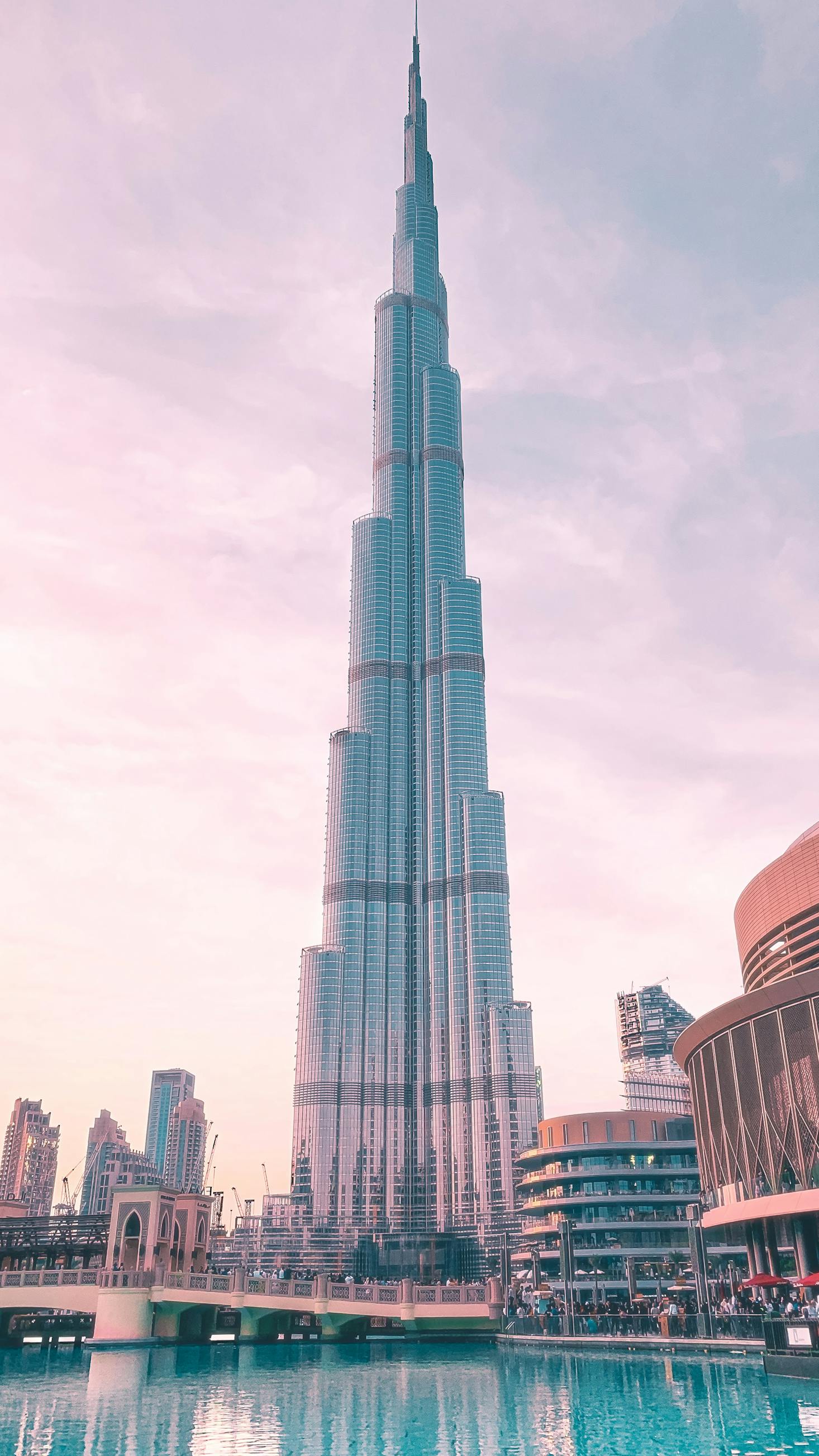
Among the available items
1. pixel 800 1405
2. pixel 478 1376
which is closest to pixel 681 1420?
pixel 800 1405

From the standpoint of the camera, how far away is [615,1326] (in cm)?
8344

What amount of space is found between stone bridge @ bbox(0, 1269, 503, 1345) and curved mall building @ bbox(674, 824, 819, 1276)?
2751 centimetres

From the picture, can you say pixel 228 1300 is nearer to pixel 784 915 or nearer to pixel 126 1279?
pixel 126 1279

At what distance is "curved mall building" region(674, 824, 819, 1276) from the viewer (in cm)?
7875

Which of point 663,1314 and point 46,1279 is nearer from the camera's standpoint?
point 663,1314

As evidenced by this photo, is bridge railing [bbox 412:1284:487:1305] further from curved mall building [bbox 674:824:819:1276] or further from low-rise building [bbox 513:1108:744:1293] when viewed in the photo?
low-rise building [bbox 513:1108:744:1293]

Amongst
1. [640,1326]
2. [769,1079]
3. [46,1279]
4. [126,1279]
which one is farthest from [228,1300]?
[769,1079]

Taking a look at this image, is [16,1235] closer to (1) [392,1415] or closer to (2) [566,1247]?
(2) [566,1247]

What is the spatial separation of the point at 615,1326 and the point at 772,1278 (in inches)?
575

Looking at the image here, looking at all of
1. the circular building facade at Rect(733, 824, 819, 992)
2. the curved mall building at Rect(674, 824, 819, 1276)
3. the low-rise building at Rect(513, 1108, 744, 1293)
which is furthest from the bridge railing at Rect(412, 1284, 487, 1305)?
the low-rise building at Rect(513, 1108, 744, 1293)

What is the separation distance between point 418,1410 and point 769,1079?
39774 mm

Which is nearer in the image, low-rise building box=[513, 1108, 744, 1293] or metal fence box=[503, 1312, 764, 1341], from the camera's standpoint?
metal fence box=[503, 1312, 764, 1341]

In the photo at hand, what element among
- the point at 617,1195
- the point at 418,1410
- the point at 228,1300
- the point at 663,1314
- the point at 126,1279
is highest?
the point at 617,1195

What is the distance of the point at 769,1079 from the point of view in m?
83.6
